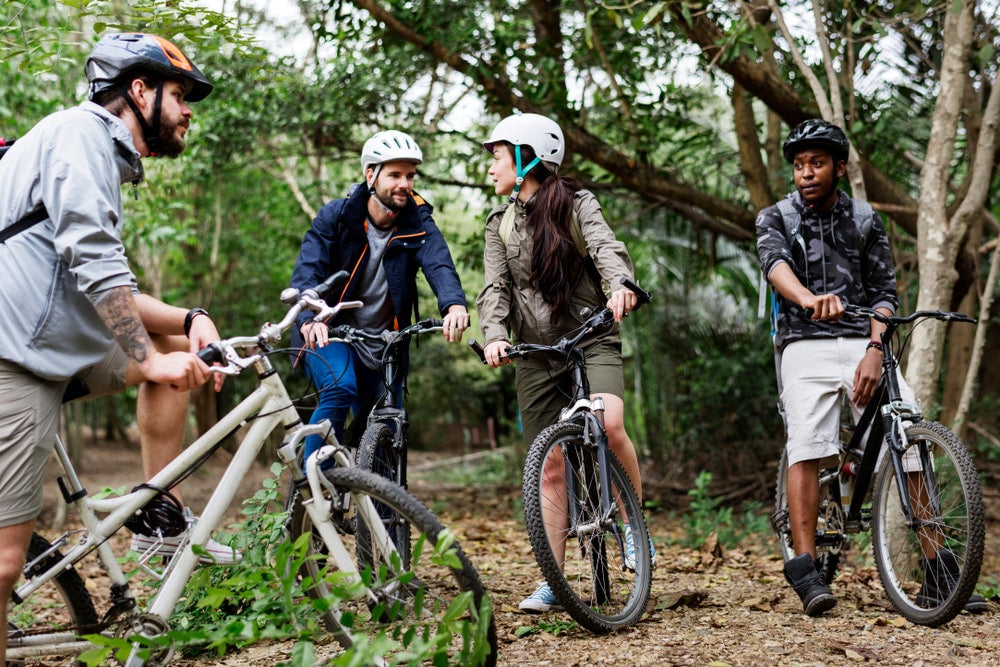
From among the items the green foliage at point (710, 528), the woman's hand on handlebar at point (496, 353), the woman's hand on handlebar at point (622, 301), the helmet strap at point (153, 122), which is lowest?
the green foliage at point (710, 528)

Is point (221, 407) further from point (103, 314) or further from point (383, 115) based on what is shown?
point (103, 314)

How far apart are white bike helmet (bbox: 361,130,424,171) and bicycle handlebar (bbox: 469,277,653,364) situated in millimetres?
1081

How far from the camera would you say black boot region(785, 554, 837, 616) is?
4.17 meters

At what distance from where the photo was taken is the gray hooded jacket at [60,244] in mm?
2803

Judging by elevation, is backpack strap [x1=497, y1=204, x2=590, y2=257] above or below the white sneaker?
above

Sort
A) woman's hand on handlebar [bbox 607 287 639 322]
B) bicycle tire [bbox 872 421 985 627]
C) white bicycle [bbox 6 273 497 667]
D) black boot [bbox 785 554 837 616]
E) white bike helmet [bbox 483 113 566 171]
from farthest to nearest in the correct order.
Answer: white bike helmet [bbox 483 113 566 171], black boot [bbox 785 554 837 616], woman's hand on handlebar [bbox 607 287 639 322], bicycle tire [bbox 872 421 985 627], white bicycle [bbox 6 273 497 667]

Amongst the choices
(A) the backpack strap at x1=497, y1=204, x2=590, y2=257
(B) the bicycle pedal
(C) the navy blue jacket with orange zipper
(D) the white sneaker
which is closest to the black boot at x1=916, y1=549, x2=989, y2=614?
(B) the bicycle pedal

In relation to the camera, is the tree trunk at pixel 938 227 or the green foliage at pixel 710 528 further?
the green foliage at pixel 710 528

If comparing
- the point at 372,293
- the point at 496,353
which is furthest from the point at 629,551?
the point at 372,293

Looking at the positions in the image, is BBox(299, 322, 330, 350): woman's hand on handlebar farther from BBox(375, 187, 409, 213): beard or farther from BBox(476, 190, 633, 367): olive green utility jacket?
BBox(375, 187, 409, 213): beard

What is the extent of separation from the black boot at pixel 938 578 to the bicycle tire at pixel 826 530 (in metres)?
0.45

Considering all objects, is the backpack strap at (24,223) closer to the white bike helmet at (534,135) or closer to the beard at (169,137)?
the beard at (169,137)

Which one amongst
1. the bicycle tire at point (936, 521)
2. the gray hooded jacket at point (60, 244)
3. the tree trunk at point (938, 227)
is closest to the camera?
the gray hooded jacket at point (60, 244)

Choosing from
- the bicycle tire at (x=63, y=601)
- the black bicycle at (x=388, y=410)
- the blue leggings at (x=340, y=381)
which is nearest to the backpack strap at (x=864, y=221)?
the black bicycle at (x=388, y=410)
